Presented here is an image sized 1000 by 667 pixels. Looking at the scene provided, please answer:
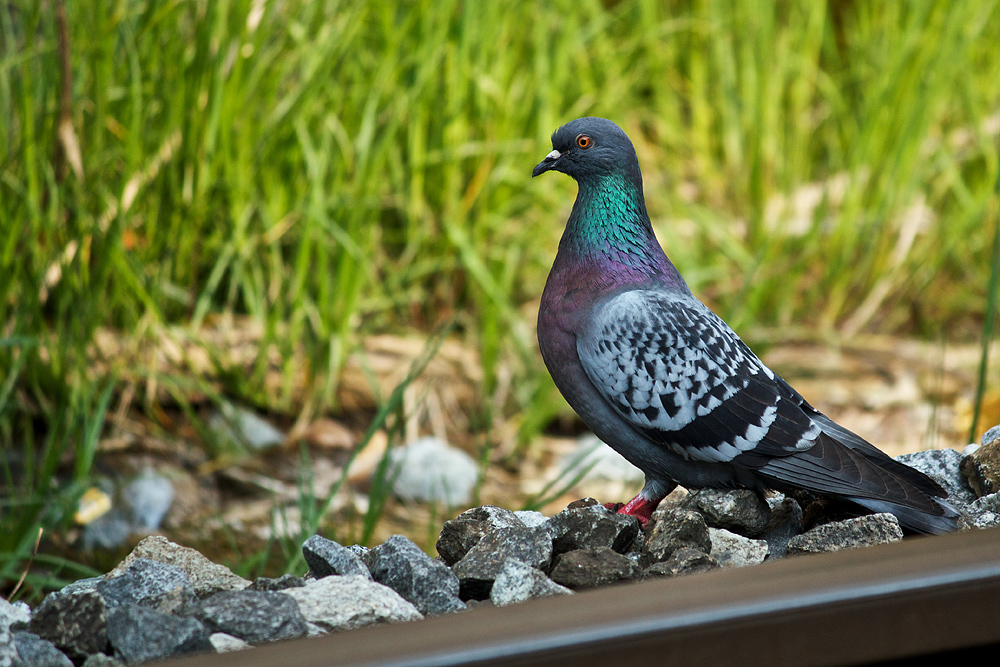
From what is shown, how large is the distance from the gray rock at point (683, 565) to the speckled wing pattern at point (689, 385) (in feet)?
0.59

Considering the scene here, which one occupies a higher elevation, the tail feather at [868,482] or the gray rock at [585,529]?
the tail feather at [868,482]

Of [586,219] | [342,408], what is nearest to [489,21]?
[342,408]

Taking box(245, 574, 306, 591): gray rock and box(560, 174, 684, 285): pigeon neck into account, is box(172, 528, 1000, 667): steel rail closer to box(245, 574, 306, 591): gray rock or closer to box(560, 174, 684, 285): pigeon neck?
box(245, 574, 306, 591): gray rock

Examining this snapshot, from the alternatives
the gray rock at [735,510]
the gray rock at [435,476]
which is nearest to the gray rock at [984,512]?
the gray rock at [735,510]

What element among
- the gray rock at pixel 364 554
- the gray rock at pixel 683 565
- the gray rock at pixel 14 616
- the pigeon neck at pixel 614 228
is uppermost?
the pigeon neck at pixel 614 228

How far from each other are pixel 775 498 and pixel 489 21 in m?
2.13

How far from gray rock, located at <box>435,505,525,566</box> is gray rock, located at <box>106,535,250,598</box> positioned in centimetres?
30

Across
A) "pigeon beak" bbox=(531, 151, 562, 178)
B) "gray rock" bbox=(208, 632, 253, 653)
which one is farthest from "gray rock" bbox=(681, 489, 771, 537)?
"gray rock" bbox=(208, 632, 253, 653)

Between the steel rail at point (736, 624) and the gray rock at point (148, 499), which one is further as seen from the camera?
the gray rock at point (148, 499)

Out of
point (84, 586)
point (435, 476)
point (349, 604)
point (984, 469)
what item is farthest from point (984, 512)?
point (435, 476)

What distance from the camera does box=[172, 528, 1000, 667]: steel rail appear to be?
0.89 metres

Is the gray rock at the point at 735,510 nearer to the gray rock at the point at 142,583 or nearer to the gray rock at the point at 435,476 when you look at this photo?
the gray rock at the point at 142,583

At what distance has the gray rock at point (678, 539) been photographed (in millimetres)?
1415

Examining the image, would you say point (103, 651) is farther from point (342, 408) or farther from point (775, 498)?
point (342, 408)
